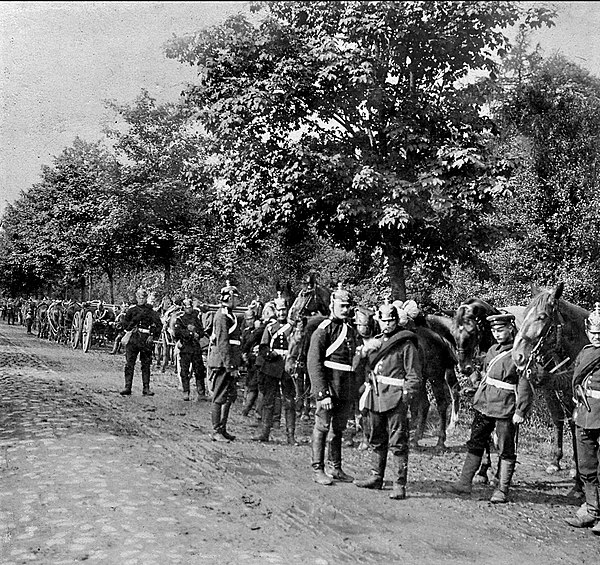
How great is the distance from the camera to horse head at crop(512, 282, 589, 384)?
668cm

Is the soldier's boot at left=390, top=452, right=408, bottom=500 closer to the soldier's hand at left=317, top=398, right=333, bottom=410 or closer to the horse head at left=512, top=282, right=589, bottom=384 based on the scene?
the soldier's hand at left=317, top=398, right=333, bottom=410

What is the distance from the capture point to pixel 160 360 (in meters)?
21.4

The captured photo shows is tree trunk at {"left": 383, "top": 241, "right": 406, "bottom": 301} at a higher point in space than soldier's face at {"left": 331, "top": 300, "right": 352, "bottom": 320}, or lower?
higher

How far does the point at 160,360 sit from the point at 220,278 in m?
3.26

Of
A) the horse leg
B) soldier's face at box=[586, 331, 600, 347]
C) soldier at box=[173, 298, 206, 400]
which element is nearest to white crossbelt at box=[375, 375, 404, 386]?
soldier's face at box=[586, 331, 600, 347]

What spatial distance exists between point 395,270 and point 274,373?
14.0ft

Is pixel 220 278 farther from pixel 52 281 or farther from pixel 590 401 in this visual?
pixel 52 281

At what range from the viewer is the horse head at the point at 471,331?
29.2 ft

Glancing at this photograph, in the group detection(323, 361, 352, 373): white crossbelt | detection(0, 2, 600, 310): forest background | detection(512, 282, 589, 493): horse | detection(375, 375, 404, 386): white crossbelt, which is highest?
detection(0, 2, 600, 310): forest background

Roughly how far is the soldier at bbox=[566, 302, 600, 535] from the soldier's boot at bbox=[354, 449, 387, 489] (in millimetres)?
1855

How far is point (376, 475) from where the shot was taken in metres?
7.18

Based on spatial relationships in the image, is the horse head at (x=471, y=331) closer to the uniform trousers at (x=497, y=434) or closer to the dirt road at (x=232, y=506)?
the dirt road at (x=232, y=506)

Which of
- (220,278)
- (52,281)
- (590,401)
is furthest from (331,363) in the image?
(52,281)

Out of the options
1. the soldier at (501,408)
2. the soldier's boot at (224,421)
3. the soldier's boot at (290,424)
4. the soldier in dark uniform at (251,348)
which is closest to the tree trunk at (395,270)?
the soldier in dark uniform at (251,348)
